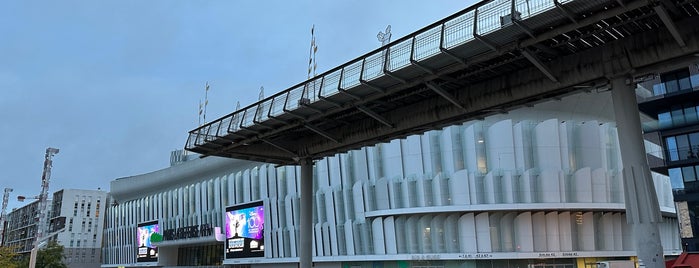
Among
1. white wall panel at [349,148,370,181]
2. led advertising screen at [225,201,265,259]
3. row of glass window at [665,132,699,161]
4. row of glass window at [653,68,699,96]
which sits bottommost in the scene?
led advertising screen at [225,201,265,259]

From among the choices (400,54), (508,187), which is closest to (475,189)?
(508,187)

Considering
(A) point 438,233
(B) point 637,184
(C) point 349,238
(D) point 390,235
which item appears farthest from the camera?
(C) point 349,238

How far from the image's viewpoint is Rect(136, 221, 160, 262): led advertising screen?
84519 mm

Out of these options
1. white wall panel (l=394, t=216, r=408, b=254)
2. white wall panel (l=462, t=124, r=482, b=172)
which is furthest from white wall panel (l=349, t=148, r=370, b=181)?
white wall panel (l=462, t=124, r=482, b=172)

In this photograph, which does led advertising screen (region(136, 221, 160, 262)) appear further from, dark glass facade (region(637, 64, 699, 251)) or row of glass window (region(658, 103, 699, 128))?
row of glass window (region(658, 103, 699, 128))

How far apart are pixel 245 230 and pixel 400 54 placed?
5117 cm

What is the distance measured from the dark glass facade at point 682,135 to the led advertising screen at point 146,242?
68.2 meters

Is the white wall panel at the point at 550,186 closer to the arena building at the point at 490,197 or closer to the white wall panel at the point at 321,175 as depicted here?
the arena building at the point at 490,197

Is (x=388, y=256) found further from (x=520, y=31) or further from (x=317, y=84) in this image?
(x=520, y=31)

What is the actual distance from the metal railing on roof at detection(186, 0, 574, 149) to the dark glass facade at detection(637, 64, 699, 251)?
31192mm

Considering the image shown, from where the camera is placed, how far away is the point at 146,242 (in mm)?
87000

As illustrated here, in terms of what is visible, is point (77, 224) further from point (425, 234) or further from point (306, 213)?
point (306, 213)

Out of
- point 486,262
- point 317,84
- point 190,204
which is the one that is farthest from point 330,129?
point 190,204

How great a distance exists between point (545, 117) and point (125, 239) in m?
75.8
